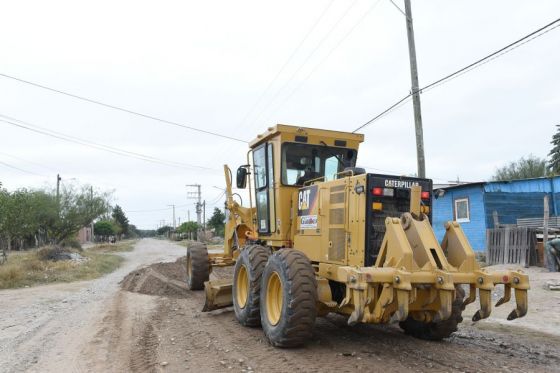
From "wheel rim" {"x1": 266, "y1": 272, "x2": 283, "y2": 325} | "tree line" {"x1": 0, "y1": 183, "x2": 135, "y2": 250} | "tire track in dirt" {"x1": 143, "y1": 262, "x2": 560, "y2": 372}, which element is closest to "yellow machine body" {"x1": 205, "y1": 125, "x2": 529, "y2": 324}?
"tire track in dirt" {"x1": 143, "y1": 262, "x2": 560, "y2": 372}

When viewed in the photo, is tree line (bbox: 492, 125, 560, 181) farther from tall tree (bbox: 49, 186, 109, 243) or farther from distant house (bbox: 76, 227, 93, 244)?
distant house (bbox: 76, 227, 93, 244)

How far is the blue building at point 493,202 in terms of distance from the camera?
19641 millimetres

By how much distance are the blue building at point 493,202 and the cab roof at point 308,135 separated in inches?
478

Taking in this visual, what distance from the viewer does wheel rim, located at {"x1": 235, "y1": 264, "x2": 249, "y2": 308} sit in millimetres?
8023

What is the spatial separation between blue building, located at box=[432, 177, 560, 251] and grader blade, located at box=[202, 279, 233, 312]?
42.5 feet

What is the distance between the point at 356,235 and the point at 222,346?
2.29 meters

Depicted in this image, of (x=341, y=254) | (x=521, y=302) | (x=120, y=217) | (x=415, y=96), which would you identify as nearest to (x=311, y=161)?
(x=341, y=254)

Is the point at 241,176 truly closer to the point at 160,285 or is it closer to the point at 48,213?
the point at 160,285

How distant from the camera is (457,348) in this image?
6.23 meters

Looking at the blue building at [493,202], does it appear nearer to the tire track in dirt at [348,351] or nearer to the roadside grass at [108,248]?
the tire track in dirt at [348,351]

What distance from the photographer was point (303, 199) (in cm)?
764

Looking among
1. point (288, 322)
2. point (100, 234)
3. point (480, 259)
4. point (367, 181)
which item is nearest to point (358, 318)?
point (288, 322)

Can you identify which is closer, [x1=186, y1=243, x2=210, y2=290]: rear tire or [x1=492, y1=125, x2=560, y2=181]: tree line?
[x1=186, y1=243, x2=210, y2=290]: rear tire

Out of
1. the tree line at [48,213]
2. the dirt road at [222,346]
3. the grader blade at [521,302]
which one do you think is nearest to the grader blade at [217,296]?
the dirt road at [222,346]
